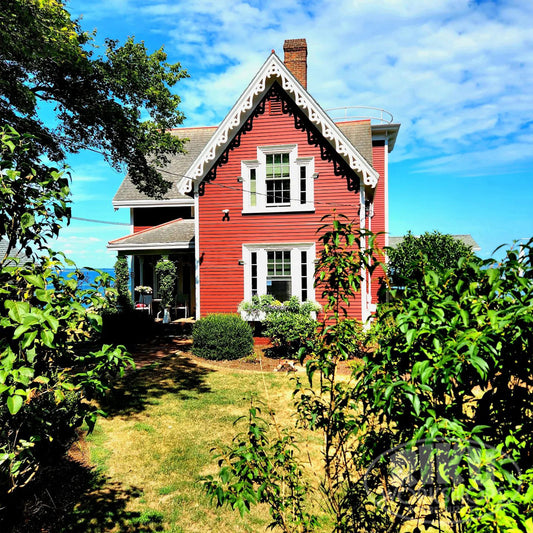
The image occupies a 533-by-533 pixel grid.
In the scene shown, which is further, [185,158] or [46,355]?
[185,158]

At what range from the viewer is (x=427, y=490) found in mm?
2025

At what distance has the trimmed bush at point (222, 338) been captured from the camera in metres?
12.3

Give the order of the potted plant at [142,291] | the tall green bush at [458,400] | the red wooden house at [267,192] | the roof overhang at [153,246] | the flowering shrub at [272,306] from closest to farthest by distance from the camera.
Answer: the tall green bush at [458,400] < the flowering shrub at [272,306] < the red wooden house at [267,192] < the roof overhang at [153,246] < the potted plant at [142,291]

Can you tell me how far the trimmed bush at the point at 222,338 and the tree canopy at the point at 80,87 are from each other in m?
5.28

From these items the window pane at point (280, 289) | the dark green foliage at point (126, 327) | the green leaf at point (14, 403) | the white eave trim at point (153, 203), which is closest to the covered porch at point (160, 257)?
the white eave trim at point (153, 203)

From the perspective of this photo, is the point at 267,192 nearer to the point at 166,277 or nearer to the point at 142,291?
the point at 166,277

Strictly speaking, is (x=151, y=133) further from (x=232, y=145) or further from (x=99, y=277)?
(x=99, y=277)

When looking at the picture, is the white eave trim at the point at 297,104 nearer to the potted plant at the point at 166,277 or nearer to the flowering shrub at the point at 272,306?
the flowering shrub at the point at 272,306

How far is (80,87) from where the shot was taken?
35.5 ft

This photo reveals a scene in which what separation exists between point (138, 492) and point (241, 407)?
335 centimetres

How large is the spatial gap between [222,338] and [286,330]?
210cm

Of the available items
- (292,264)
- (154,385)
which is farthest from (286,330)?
(154,385)

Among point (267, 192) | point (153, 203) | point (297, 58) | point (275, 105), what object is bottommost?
point (267, 192)

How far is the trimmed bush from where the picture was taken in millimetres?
12258
